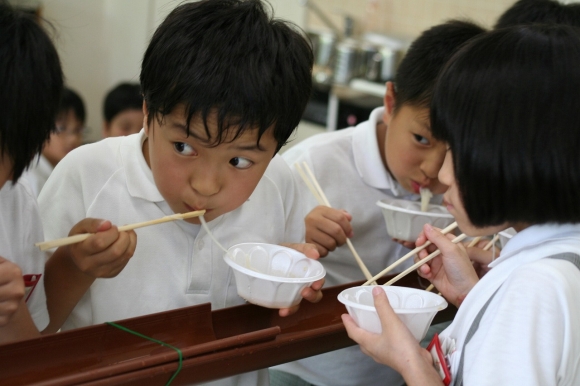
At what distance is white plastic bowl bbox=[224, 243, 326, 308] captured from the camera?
1053 millimetres

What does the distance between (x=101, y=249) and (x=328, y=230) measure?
57 cm

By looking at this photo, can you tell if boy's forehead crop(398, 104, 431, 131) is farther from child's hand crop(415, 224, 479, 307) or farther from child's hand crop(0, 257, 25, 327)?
child's hand crop(0, 257, 25, 327)

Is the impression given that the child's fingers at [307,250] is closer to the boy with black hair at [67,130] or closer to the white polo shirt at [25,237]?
the white polo shirt at [25,237]

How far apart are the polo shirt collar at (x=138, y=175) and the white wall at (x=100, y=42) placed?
11.7 ft

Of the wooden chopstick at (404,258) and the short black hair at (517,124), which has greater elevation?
the short black hair at (517,124)

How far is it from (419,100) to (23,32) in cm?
90

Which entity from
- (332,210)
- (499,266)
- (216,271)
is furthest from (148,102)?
(499,266)

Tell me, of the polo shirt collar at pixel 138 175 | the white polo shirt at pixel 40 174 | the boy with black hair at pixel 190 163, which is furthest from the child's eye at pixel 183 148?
the white polo shirt at pixel 40 174

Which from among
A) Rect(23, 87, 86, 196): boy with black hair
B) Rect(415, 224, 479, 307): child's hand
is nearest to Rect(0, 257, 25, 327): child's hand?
Rect(415, 224, 479, 307): child's hand

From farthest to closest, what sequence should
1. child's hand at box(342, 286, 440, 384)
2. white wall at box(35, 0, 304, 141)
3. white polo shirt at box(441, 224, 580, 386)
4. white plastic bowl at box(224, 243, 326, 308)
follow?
white wall at box(35, 0, 304, 141) → white plastic bowl at box(224, 243, 326, 308) → child's hand at box(342, 286, 440, 384) → white polo shirt at box(441, 224, 580, 386)

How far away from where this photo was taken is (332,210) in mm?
1490

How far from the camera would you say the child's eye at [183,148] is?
43.2 inches

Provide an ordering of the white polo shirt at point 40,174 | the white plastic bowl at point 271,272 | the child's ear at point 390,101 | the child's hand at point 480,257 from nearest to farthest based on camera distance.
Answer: the white plastic bowl at point 271,272, the child's hand at point 480,257, the child's ear at point 390,101, the white polo shirt at point 40,174

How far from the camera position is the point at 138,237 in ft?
4.10
